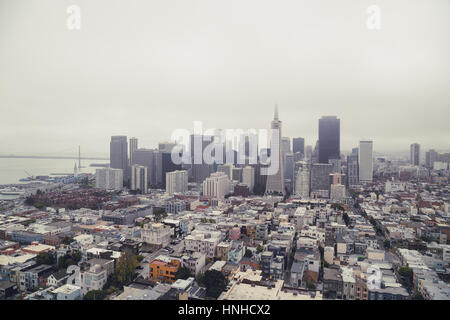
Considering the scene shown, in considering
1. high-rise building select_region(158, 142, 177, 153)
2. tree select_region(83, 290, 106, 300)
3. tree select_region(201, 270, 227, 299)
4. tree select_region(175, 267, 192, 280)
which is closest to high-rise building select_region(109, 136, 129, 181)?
high-rise building select_region(158, 142, 177, 153)

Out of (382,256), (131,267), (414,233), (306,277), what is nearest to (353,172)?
(414,233)

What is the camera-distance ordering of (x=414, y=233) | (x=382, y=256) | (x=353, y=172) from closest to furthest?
(x=382, y=256) → (x=414, y=233) → (x=353, y=172)

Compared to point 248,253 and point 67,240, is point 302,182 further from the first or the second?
point 67,240

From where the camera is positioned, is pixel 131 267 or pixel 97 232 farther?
pixel 97 232

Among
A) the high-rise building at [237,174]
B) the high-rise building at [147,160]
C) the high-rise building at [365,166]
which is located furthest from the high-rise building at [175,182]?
the high-rise building at [365,166]

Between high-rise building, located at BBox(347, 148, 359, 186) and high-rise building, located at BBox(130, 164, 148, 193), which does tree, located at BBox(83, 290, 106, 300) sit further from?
high-rise building, located at BBox(347, 148, 359, 186)

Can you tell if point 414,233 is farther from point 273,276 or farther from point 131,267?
point 131,267

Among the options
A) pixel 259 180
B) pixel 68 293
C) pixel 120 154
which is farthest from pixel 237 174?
pixel 68 293

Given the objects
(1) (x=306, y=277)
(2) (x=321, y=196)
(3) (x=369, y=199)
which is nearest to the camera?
(1) (x=306, y=277)
